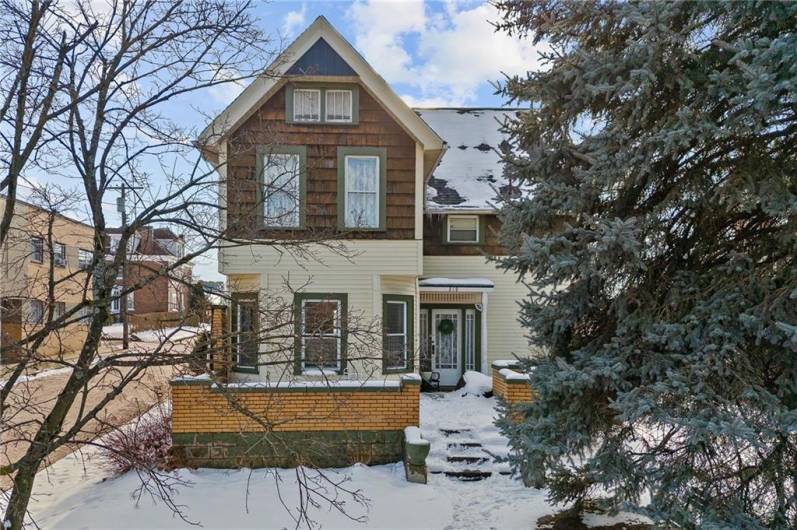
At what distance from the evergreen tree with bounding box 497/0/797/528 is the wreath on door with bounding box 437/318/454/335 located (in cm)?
792

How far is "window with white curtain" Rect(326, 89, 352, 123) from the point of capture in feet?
34.0

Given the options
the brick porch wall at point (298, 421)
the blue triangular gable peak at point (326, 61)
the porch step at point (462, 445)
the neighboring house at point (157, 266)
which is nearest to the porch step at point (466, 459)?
the porch step at point (462, 445)

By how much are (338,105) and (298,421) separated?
260 inches

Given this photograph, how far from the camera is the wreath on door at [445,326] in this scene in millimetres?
12977

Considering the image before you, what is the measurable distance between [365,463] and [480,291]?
6225 mm

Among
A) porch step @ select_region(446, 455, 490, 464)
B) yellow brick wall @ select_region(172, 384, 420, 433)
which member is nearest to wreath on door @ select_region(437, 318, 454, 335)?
yellow brick wall @ select_region(172, 384, 420, 433)

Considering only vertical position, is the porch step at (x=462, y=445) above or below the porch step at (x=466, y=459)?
above

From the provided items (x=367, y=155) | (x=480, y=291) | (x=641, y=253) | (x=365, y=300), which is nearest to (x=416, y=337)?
(x=365, y=300)

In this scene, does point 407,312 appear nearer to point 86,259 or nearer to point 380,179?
point 380,179

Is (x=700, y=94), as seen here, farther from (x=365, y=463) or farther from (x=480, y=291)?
(x=480, y=291)

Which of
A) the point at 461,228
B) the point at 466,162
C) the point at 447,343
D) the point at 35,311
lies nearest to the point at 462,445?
the point at 447,343

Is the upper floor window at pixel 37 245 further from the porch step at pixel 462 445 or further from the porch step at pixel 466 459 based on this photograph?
the porch step at pixel 462 445

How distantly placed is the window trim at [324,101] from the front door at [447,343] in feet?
18.4

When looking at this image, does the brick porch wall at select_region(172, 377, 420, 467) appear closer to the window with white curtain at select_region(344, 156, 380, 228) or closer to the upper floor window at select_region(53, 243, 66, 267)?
the upper floor window at select_region(53, 243, 66, 267)
